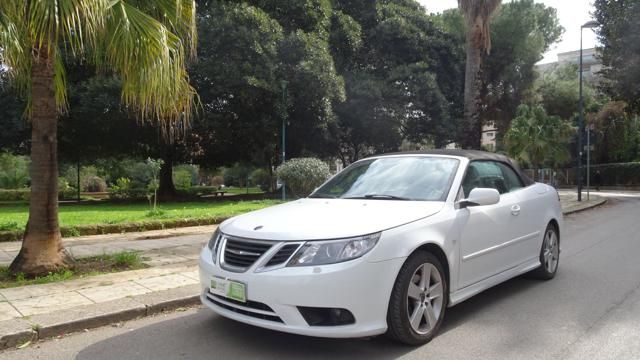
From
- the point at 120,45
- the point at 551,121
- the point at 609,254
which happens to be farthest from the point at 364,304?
the point at 551,121

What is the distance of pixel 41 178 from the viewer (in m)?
6.48

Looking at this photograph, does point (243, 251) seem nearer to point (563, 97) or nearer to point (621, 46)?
point (621, 46)

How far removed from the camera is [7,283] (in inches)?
241

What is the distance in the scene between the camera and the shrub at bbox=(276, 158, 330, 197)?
52.3 feet

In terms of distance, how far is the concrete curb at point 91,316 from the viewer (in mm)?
4453

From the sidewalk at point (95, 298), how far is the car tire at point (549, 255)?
406 centimetres

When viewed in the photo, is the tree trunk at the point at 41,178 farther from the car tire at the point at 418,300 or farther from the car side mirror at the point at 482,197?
the car side mirror at the point at 482,197

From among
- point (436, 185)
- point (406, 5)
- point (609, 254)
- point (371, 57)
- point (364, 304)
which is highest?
point (406, 5)

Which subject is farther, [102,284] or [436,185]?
[102,284]

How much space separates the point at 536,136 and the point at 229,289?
35.4m

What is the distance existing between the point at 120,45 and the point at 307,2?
58.2 feet

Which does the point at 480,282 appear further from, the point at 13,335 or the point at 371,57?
the point at 371,57

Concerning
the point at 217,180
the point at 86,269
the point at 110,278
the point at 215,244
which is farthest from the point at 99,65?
the point at 217,180

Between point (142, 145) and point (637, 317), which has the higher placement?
point (142, 145)
